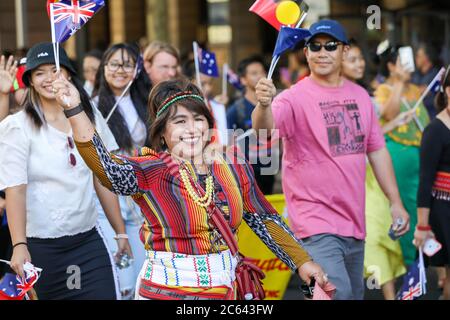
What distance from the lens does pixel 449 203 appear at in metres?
7.20

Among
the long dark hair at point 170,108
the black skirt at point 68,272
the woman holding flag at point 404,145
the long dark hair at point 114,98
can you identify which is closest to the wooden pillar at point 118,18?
the woman holding flag at point 404,145

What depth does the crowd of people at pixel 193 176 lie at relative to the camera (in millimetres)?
4441

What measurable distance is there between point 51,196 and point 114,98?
1813mm

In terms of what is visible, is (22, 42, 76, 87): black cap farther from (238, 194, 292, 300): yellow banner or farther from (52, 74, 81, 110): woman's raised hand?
(238, 194, 292, 300): yellow banner

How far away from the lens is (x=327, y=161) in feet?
20.1

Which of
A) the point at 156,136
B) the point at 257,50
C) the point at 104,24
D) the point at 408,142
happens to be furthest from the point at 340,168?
the point at 104,24

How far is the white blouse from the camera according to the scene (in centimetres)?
555

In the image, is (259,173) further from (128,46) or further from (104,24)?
(104,24)

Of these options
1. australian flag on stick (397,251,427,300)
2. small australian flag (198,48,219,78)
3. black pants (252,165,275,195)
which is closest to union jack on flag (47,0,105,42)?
australian flag on stick (397,251,427,300)

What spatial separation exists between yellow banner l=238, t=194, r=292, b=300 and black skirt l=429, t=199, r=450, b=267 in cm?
104

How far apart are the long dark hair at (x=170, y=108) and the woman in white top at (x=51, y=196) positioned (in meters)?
1.13

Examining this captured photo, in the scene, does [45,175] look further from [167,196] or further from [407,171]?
[407,171]

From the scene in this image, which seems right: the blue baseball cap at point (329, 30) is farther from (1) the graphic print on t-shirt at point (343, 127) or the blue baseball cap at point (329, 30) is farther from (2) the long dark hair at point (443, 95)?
(2) the long dark hair at point (443, 95)
